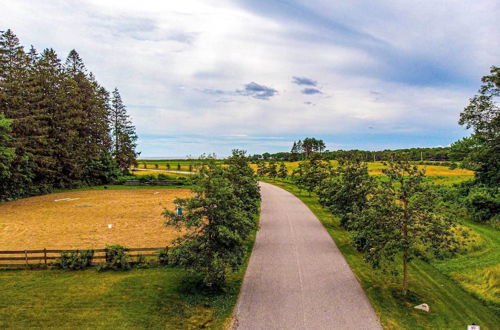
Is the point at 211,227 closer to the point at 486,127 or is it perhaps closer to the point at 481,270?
the point at 481,270

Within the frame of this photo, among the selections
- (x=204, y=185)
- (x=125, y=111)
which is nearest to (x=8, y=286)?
(x=204, y=185)

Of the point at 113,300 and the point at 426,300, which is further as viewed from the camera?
the point at 426,300

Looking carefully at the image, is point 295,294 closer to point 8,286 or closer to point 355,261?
point 355,261

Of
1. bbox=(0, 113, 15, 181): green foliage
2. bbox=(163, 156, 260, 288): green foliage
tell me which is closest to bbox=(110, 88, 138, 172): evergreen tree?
bbox=(0, 113, 15, 181): green foliage

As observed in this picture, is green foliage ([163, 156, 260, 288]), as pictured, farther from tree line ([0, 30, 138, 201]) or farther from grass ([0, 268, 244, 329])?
tree line ([0, 30, 138, 201])

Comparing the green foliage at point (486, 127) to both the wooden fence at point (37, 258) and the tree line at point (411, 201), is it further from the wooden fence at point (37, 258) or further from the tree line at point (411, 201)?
the wooden fence at point (37, 258)

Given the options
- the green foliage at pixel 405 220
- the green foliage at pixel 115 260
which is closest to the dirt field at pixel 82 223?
the green foliage at pixel 115 260

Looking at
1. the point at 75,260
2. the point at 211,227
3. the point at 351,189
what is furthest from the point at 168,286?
the point at 351,189
